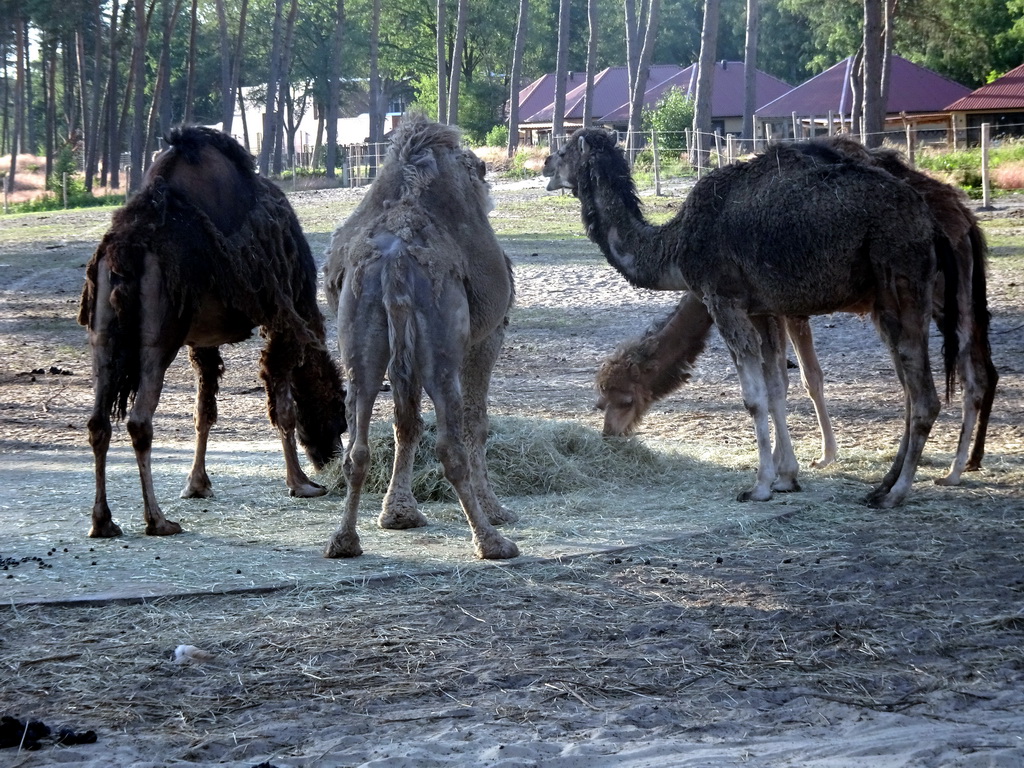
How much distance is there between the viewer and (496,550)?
20.5 ft

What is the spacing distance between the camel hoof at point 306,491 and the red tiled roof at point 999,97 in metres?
48.9

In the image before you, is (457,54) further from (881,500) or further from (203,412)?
(881,500)

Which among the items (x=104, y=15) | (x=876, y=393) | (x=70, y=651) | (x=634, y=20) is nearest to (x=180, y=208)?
(x=70, y=651)

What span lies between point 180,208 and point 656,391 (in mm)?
4070

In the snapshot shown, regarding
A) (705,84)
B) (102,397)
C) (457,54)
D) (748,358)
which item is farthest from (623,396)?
(457,54)

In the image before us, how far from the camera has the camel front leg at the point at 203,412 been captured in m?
8.09

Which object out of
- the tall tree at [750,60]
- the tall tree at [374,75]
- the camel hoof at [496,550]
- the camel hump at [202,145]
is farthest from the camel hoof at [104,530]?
the tall tree at [374,75]

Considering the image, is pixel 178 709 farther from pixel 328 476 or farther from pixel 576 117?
pixel 576 117

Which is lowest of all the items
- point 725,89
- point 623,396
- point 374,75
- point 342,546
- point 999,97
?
point 342,546

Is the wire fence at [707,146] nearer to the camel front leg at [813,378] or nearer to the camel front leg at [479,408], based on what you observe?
the camel front leg at [813,378]

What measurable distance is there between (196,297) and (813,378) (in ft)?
14.5

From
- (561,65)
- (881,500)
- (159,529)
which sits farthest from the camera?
(561,65)

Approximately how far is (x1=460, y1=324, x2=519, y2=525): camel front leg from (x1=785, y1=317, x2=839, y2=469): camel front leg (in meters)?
2.66

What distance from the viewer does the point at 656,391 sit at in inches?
378
